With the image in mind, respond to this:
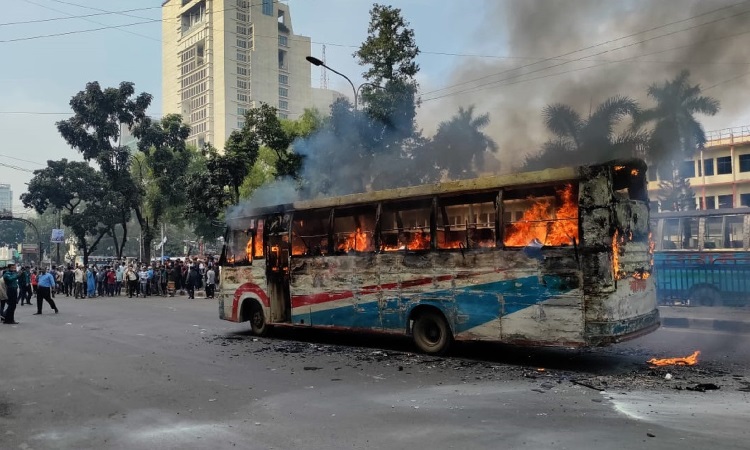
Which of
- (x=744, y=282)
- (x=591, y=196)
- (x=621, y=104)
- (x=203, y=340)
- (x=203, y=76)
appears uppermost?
(x=203, y=76)

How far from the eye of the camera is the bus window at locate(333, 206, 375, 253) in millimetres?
9625

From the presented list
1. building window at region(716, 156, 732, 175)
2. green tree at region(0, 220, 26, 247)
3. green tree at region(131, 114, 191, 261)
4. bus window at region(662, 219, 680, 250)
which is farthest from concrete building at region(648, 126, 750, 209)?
green tree at region(0, 220, 26, 247)

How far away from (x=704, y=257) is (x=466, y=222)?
970 cm

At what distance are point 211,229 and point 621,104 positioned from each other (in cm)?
3394

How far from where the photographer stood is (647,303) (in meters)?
8.02

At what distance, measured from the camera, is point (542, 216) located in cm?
773

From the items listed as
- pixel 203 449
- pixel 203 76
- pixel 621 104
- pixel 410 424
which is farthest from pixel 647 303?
pixel 203 76

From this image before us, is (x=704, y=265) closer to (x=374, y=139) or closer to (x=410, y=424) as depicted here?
(x=374, y=139)

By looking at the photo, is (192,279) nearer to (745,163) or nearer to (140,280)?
(140,280)

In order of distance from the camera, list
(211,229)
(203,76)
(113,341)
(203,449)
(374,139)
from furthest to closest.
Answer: (203,76), (211,229), (374,139), (113,341), (203,449)

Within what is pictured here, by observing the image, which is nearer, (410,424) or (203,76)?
(410,424)

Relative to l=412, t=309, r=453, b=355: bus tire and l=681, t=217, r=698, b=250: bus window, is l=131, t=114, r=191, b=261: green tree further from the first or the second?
l=412, t=309, r=453, b=355: bus tire

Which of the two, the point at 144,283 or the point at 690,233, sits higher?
the point at 690,233

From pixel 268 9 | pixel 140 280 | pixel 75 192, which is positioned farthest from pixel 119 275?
pixel 268 9
